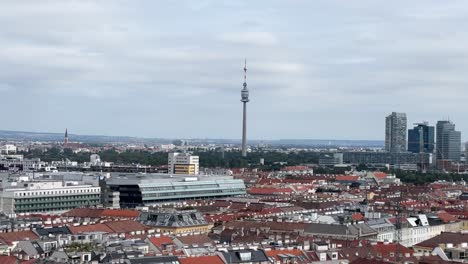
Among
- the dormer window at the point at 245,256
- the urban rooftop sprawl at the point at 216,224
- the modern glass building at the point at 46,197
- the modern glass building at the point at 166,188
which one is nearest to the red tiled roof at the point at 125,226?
the urban rooftop sprawl at the point at 216,224

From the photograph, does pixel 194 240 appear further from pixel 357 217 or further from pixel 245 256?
pixel 357 217

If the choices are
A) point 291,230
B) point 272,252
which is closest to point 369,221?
point 291,230

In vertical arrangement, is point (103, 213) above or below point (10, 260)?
below

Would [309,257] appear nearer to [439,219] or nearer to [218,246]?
[218,246]

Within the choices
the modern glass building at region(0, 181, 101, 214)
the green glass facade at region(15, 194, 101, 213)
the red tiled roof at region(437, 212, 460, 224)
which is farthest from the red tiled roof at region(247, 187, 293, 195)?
the red tiled roof at region(437, 212, 460, 224)

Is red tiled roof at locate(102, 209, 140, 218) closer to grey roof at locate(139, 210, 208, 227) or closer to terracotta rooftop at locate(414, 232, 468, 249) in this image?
grey roof at locate(139, 210, 208, 227)

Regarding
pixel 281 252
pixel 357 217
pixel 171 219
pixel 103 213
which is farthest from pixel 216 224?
pixel 281 252

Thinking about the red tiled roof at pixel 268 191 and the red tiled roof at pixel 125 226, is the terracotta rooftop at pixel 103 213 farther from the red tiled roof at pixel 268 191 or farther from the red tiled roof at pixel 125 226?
the red tiled roof at pixel 268 191
